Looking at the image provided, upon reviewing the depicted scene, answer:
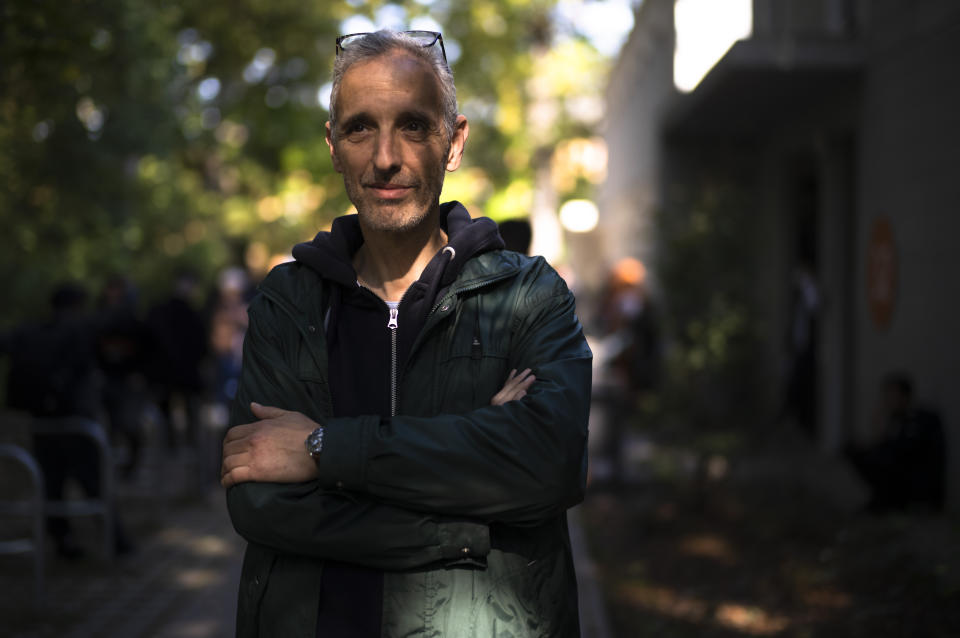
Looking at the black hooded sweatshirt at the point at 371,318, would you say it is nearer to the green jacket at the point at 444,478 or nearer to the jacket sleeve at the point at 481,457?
the green jacket at the point at 444,478

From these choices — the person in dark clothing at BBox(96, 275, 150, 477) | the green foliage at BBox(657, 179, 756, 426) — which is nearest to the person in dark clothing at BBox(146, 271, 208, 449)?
the person in dark clothing at BBox(96, 275, 150, 477)

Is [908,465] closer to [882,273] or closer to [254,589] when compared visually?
[882,273]

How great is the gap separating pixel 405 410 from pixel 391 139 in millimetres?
575

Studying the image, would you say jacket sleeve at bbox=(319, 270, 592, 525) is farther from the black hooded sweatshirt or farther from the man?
the black hooded sweatshirt

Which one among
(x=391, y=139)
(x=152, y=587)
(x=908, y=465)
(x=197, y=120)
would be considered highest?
(x=197, y=120)

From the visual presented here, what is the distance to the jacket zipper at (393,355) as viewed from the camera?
7.95 ft

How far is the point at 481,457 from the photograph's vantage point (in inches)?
90.8

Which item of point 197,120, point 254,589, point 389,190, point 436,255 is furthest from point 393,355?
point 197,120

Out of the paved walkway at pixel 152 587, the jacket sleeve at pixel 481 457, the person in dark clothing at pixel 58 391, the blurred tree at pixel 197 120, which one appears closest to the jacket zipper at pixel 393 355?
the jacket sleeve at pixel 481 457

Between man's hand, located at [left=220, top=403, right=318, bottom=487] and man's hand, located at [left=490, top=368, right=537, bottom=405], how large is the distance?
395mm

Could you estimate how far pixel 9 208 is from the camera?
1221cm

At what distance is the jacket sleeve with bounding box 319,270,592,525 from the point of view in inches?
89.4

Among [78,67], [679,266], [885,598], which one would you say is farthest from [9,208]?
[885,598]

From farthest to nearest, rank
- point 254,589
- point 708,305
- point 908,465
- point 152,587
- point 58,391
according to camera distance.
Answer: point 708,305 < point 58,391 < point 908,465 < point 152,587 < point 254,589
